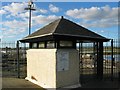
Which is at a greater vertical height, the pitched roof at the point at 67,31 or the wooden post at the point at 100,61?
the pitched roof at the point at 67,31

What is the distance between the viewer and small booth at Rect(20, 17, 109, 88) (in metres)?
9.72

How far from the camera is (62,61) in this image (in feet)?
32.6

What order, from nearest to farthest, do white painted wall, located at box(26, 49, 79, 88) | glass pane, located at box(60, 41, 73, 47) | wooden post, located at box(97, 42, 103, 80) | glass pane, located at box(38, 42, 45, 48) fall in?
white painted wall, located at box(26, 49, 79, 88)
glass pane, located at box(60, 41, 73, 47)
glass pane, located at box(38, 42, 45, 48)
wooden post, located at box(97, 42, 103, 80)

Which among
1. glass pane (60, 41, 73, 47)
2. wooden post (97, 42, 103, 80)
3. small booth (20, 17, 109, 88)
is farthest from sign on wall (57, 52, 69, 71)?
wooden post (97, 42, 103, 80)

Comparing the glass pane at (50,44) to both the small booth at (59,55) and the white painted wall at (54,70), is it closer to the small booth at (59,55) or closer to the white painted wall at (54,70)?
the small booth at (59,55)

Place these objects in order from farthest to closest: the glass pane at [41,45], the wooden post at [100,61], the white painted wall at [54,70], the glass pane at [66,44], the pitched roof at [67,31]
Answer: the wooden post at [100,61], the glass pane at [41,45], the glass pane at [66,44], the pitched roof at [67,31], the white painted wall at [54,70]

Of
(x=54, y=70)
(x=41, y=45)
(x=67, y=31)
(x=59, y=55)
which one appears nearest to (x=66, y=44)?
(x=67, y=31)

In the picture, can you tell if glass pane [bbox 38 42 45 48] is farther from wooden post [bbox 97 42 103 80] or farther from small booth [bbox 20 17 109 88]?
wooden post [bbox 97 42 103 80]

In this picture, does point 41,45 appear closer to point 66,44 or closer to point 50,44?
point 50,44

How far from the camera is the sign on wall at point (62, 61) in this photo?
9750 mm

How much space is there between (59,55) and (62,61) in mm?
351

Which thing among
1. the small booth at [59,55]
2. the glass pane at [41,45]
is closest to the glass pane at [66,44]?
the small booth at [59,55]

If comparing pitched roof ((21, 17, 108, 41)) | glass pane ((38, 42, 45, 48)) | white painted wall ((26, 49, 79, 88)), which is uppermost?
pitched roof ((21, 17, 108, 41))

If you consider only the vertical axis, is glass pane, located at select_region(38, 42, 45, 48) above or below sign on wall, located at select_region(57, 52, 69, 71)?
above
